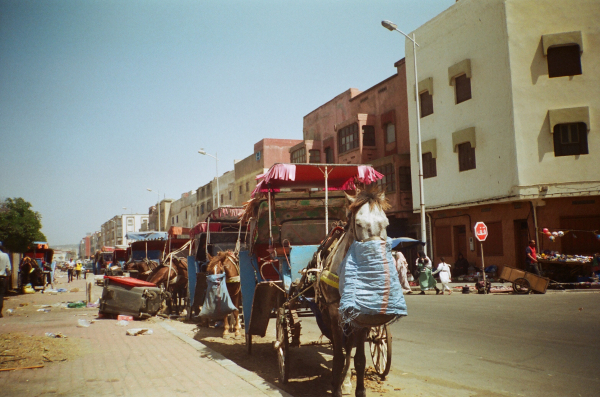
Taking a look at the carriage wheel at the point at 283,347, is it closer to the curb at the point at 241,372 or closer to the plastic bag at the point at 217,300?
the curb at the point at 241,372

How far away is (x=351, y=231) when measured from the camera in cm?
482

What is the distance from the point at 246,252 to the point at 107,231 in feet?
503

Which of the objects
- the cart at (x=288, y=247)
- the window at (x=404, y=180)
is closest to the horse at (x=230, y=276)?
the cart at (x=288, y=247)

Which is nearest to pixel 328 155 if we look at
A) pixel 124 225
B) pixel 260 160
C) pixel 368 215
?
pixel 260 160

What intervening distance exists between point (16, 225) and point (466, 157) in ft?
73.1

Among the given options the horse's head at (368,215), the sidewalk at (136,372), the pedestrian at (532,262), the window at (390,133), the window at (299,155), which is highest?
the window at (299,155)

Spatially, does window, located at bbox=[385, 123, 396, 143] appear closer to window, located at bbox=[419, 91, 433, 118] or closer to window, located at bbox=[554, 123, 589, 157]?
window, located at bbox=[419, 91, 433, 118]

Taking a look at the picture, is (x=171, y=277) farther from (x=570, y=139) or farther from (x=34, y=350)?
(x=570, y=139)

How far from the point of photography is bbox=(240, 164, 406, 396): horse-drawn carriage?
430 cm

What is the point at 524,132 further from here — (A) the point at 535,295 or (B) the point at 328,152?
(B) the point at 328,152

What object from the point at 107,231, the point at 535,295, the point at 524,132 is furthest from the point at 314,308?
the point at 107,231

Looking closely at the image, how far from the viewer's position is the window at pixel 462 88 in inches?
955

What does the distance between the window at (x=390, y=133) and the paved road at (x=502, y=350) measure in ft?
61.4

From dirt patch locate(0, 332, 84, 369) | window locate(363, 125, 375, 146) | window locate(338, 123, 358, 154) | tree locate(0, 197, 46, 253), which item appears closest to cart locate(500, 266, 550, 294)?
dirt patch locate(0, 332, 84, 369)
